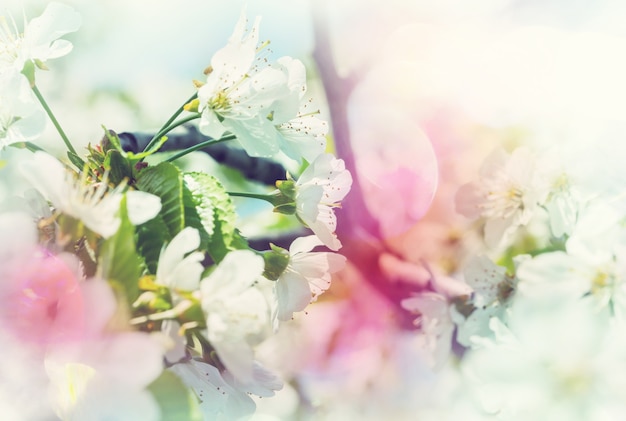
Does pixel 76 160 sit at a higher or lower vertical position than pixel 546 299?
higher

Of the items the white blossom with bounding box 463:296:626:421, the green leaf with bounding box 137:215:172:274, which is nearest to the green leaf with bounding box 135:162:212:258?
the green leaf with bounding box 137:215:172:274

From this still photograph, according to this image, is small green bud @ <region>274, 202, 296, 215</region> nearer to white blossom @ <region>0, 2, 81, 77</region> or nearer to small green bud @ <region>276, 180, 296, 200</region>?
small green bud @ <region>276, 180, 296, 200</region>

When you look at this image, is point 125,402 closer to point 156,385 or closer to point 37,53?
point 156,385

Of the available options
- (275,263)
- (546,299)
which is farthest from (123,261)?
(546,299)

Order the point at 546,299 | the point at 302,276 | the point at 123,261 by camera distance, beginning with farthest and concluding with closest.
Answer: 1. the point at 546,299
2. the point at 302,276
3. the point at 123,261

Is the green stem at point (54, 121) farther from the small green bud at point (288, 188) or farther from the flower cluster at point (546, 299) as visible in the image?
the flower cluster at point (546, 299)

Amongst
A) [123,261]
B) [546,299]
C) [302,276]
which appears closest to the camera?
[123,261]

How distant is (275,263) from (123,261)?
117 millimetres

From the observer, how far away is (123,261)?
0.85 feet

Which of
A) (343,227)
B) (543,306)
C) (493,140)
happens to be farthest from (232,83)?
(493,140)

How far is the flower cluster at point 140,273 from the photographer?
262 mm

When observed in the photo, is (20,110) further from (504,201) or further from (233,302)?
(504,201)

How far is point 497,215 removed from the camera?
560mm

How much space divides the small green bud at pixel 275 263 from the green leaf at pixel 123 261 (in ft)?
0.35
